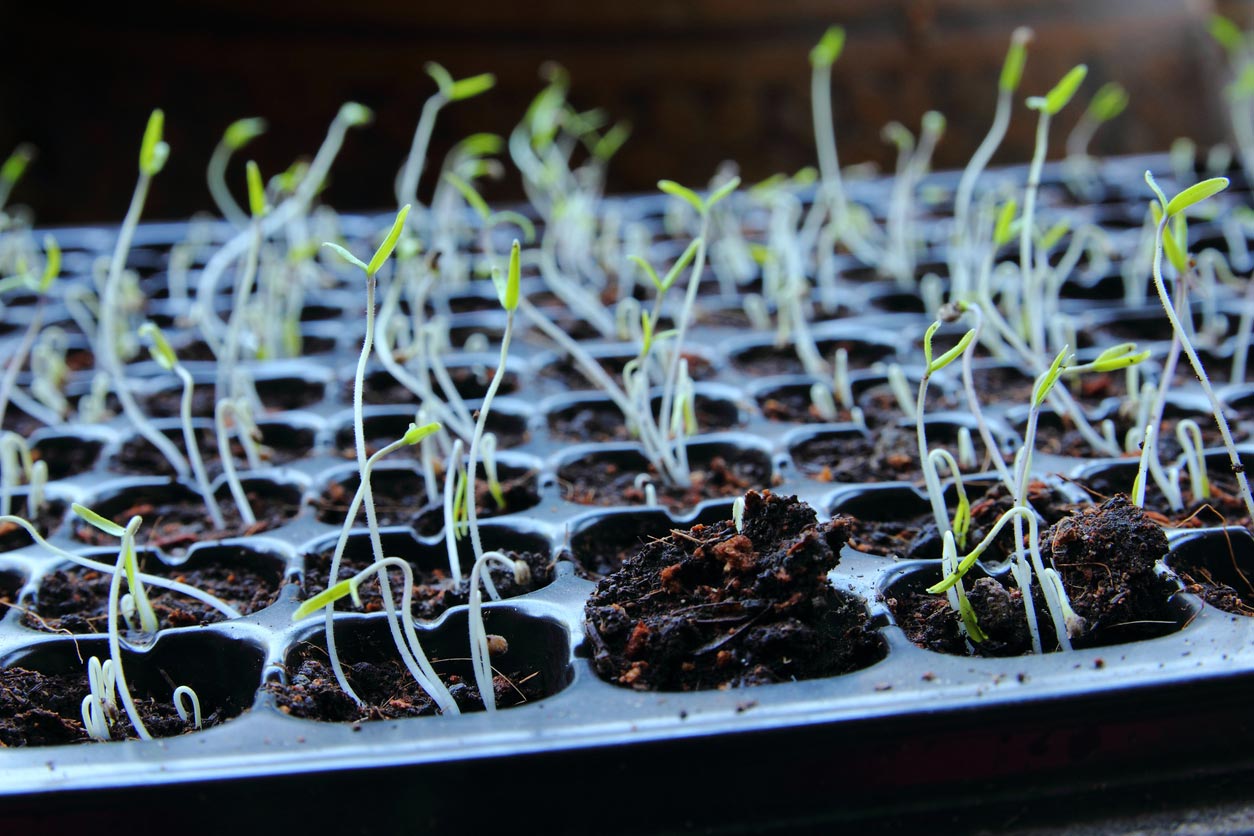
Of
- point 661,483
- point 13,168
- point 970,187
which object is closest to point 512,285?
point 661,483

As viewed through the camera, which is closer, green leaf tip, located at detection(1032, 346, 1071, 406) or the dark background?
green leaf tip, located at detection(1032, 346, 1071, 406)

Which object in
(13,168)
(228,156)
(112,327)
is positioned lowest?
(112,327)

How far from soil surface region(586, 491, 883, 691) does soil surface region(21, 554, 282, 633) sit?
0.27 m

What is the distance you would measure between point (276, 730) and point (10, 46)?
80.5 inches

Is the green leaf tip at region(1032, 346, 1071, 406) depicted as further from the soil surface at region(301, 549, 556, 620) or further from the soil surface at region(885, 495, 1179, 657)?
the soil surface at region(301, 549, 556, 620)

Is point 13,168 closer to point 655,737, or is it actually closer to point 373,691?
point 373,691

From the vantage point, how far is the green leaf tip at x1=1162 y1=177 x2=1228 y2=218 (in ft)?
1.94

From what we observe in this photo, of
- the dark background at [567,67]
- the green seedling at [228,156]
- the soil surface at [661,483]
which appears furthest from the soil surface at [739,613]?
the dark background at [567,67]

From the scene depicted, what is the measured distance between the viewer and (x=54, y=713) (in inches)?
25.0

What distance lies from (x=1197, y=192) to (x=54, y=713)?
73 cm

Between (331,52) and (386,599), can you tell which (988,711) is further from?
(331,52)

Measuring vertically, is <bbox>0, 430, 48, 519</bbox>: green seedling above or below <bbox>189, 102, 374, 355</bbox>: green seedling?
below

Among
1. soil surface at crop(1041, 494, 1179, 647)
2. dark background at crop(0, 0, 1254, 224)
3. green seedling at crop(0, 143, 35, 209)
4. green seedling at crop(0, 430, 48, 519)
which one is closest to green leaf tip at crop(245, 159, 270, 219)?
green seedling at crop(0, 430, 48, 519)

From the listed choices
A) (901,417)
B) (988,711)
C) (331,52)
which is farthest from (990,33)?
(988,711)
